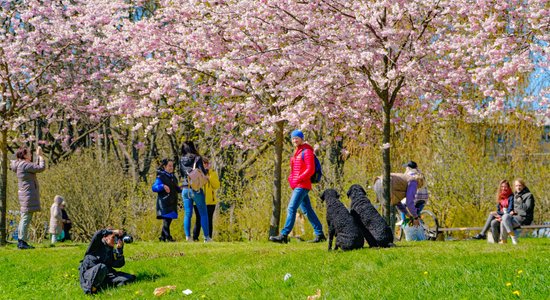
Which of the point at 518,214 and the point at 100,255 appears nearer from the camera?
the point at 100,255

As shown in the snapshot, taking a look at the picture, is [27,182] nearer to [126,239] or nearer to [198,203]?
[198,203]

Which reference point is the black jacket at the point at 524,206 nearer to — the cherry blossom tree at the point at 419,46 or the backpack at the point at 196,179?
the cherry blossom tree at the point at 419,46

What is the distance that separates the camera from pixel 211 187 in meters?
15.5

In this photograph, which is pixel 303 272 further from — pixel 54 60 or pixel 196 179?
pixel 54 60

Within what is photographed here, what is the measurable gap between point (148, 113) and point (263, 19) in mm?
3886

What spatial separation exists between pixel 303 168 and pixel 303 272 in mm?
3284

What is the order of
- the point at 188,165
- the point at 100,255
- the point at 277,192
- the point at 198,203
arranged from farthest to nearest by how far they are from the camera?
the point at 277,192 < the point at 198,203 < the point at 188,165 < the point at 100,255

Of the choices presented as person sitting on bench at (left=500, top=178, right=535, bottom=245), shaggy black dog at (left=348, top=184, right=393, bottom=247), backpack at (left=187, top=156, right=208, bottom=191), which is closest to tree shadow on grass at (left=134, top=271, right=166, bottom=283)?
shaggy black dog at (left=348, top=184, right=393, bottom=247)

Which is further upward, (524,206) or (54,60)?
(54,60)

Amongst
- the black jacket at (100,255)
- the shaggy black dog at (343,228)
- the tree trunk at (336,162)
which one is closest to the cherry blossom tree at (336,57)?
the shaggy black dog at (343,228)

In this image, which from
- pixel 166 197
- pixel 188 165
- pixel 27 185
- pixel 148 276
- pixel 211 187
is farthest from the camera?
pixel 166 197

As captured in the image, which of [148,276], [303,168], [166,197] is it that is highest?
[303,168]

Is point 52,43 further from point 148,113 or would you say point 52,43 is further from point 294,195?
point 294,195

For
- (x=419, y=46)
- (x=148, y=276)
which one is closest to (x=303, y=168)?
(x=419, y=46)
